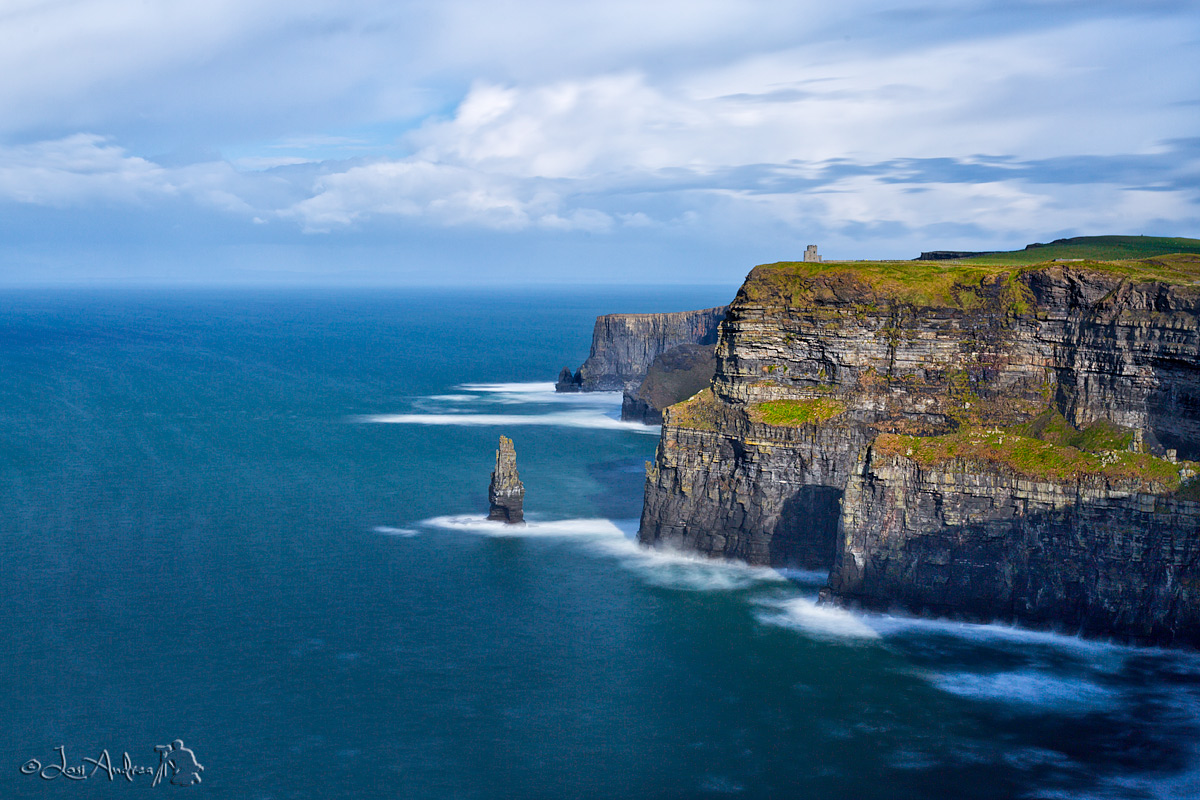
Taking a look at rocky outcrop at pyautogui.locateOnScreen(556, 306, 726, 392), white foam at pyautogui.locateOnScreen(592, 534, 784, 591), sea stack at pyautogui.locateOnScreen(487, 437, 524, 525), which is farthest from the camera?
rocky outcrop at pyautogui.locateOnScreen(556, 306, 726, 392)

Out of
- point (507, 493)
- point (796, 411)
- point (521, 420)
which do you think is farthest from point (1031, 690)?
point (521, 420)

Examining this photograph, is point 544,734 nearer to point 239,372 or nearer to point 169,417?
point 169,417

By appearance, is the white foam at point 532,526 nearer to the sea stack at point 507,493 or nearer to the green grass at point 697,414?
the sea stack at point 507,493

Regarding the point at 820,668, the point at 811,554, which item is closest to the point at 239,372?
the point at 811,554

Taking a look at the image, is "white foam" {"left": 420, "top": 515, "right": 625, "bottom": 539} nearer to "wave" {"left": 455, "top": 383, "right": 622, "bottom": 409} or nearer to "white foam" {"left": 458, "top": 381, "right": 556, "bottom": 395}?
"wave" {"left": 455, "top": 383, "right": 622, "bottom": 409}

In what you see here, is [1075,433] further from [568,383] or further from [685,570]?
[568,383]

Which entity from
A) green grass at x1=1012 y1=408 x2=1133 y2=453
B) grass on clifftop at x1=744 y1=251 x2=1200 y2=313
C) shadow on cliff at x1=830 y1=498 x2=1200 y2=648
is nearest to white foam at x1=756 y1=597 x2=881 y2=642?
shadow on cliff at x1=830 y1=498 x2=1200 y2=648
